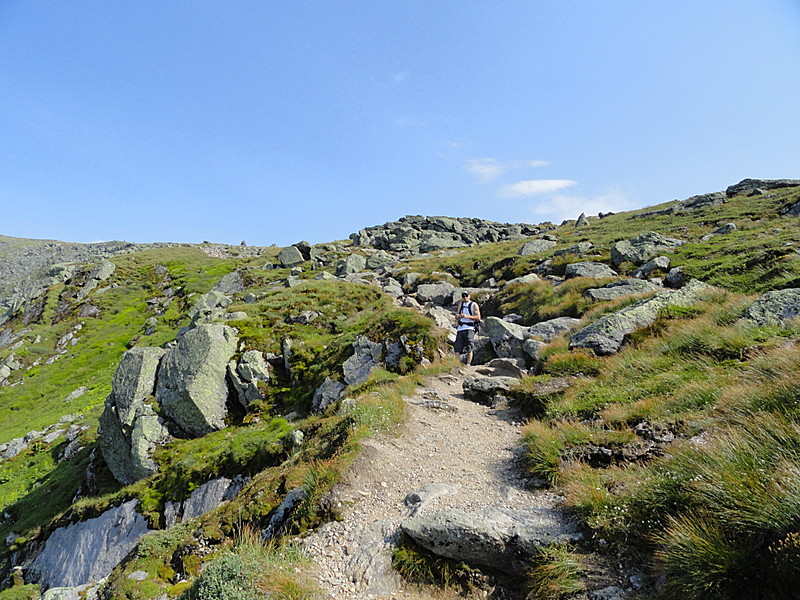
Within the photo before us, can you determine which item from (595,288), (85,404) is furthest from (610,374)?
(85,404)

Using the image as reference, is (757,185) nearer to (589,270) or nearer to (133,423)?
(589,270)

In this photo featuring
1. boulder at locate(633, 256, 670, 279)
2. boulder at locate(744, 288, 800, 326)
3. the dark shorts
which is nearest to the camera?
boulder at locate(744, 288, 800, 326)

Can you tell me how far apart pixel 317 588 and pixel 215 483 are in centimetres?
1070

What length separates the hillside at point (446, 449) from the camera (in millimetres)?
5195

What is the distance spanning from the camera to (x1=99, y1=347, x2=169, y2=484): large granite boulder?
17.5 meters

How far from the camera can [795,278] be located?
14.4m

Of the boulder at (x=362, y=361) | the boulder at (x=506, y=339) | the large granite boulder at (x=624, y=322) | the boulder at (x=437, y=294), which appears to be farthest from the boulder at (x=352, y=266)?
the large granite boulder at (x=624, y=322)

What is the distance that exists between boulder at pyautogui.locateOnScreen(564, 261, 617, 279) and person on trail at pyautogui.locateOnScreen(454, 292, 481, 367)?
13496 mm

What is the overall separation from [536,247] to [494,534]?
46295 mm

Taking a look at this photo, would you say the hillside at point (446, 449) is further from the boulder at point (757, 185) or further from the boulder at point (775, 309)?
the boulder at point (757, 185)

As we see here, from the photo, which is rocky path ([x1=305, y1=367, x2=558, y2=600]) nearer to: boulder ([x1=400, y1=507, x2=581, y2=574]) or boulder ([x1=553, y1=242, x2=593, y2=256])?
boulder ([x1=400, y1=507, x2=581, y2=574])

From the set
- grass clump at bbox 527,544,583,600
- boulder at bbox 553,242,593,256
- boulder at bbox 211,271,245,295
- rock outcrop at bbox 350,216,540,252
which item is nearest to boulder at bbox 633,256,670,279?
boulder at bbox 553,242,593,256

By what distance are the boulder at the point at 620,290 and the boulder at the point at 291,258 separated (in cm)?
5421

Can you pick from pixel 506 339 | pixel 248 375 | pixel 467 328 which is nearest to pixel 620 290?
pixel 506 339
